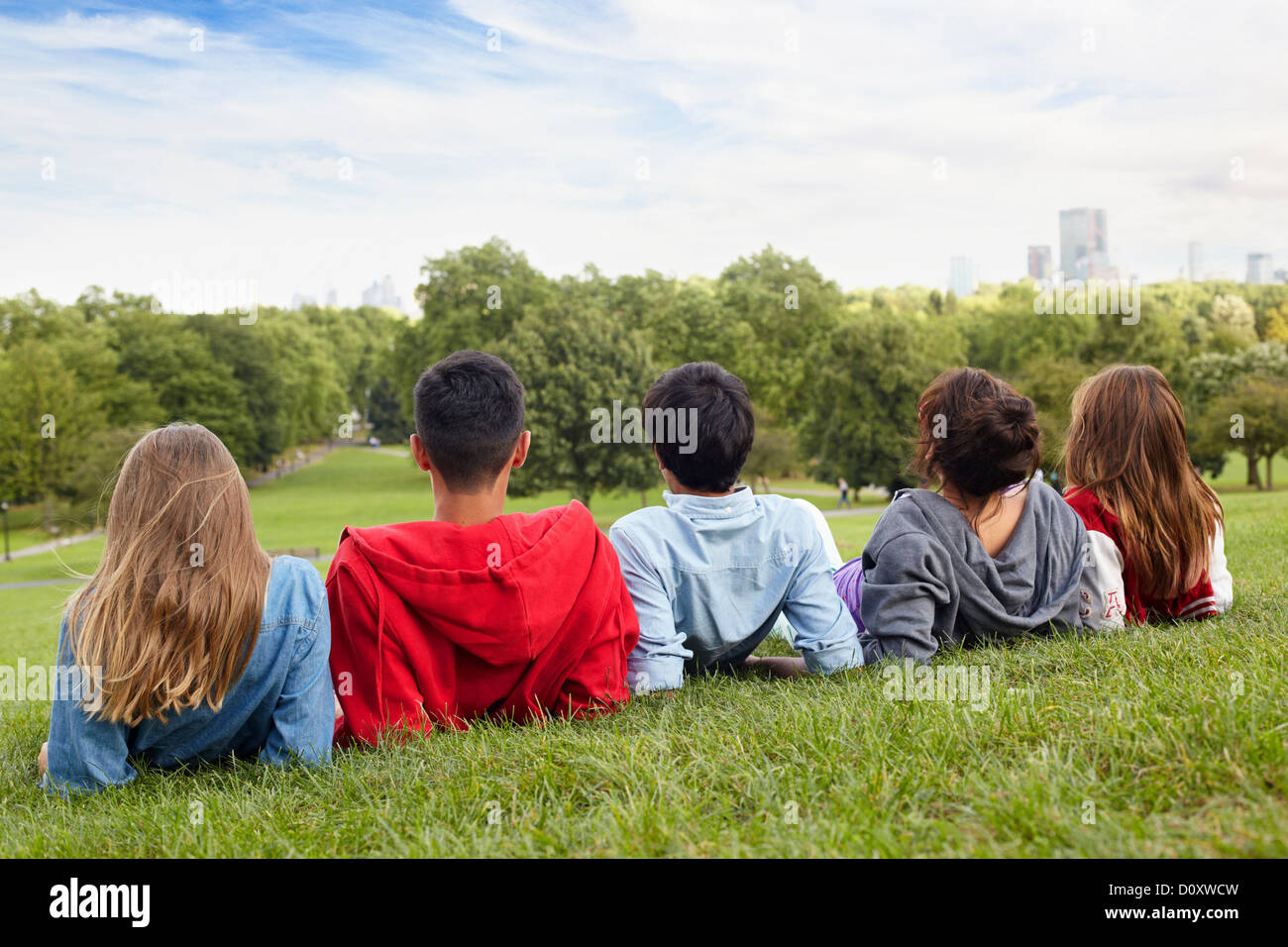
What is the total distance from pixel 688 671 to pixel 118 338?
59.6m

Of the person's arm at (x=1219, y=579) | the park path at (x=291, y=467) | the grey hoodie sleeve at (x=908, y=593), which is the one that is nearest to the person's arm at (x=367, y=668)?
the grey hoodie sleeve at (x=908, y=593)

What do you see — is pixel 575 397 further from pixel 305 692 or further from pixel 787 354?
pixel 305 692

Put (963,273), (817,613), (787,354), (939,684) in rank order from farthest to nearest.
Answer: (963,273) < (787,354) < (817,613) < (939,684)

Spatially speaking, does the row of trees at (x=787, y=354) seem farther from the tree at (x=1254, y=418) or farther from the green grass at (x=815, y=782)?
the green grass at (x=815, y=782)

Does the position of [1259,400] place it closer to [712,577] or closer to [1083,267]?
[1083,267]

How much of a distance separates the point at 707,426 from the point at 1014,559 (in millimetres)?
1557

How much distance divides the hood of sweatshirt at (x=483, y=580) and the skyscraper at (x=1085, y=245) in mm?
65912

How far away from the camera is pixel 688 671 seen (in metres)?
4.18

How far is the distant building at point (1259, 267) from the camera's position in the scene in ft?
274

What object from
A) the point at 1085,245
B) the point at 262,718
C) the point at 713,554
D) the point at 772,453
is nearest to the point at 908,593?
the point at 713,554

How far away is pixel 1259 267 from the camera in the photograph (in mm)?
85562

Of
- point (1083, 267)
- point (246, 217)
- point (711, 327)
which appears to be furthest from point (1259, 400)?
point (246, 217)

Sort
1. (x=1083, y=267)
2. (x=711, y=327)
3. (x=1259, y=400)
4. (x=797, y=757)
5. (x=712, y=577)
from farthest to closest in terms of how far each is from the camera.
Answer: (x=1083, y=267) < (x=711, y=327) < (x=1259, y=400) < (x=712, y=577) < (x=797, y=757)

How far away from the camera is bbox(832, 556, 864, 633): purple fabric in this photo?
436 cm
